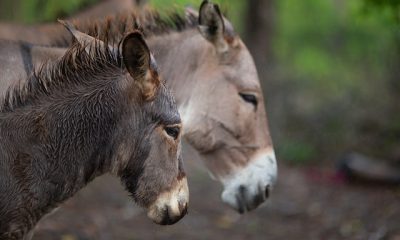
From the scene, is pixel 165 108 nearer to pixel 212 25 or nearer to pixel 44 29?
pixel 212 25

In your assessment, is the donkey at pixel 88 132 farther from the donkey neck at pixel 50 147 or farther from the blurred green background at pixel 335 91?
the blurred green background at pixel 335 91

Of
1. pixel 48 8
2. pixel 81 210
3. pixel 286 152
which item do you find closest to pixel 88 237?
pixel 81 210

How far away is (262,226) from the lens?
28.4 ft

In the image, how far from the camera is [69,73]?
4.29 meters

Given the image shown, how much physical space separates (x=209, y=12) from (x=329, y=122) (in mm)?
7314

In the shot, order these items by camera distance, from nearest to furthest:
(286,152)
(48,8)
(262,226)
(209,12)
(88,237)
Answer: (209,12), (88,237), (262,226), (48,8), (286,152)

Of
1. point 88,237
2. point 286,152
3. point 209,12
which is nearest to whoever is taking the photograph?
point 209,12

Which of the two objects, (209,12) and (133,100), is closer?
(133,100)

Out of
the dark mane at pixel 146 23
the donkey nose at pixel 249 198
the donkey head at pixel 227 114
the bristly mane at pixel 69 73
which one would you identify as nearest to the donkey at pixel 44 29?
the dark mane at pixel 146 23

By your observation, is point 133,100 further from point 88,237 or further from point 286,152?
point 286,152

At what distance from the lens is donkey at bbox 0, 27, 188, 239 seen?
4180 mm

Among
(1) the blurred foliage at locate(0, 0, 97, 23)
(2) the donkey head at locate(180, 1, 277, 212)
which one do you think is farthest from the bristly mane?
(1) the blurred foliage at locate(0, 0, 97, 23)

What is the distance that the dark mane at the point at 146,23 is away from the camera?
574 centimetres

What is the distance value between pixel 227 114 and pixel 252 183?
0.62m
